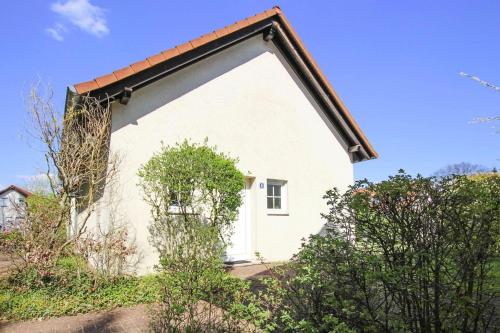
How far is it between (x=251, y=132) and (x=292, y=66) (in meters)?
3.23

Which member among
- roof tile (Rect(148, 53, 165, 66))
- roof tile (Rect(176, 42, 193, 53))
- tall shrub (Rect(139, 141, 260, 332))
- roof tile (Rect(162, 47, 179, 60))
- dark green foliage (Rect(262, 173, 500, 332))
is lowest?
dark green foliage (Rect(262, 173, 500, 332))

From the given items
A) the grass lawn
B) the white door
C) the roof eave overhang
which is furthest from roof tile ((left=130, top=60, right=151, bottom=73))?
the grass lawn

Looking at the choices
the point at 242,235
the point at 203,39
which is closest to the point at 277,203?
the point at 242,235

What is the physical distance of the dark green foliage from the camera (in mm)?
2654

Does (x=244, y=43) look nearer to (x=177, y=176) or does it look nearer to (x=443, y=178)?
(x=177, y=176)

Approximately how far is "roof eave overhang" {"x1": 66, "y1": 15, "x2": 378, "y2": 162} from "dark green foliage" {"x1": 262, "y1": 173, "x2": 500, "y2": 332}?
244 inches

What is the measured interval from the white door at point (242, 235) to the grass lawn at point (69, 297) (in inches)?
129

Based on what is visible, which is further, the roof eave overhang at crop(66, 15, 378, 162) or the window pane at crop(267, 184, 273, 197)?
the window pane at crop(267, 184, 273, 197)

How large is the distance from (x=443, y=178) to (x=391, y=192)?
18.0 inches

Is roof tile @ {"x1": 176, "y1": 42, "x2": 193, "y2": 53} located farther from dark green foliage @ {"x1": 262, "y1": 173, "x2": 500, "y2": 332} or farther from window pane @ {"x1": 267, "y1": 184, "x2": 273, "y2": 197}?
dark green foliage @ {"x1": 262, "y1": 173, "x2": 500, "y2": 332}

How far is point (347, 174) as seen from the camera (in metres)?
12.7

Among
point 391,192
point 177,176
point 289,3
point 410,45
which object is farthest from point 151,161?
point 289,3

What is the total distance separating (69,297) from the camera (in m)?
5.81

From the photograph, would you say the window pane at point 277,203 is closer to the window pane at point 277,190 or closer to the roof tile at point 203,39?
the window pane at point 277,190
